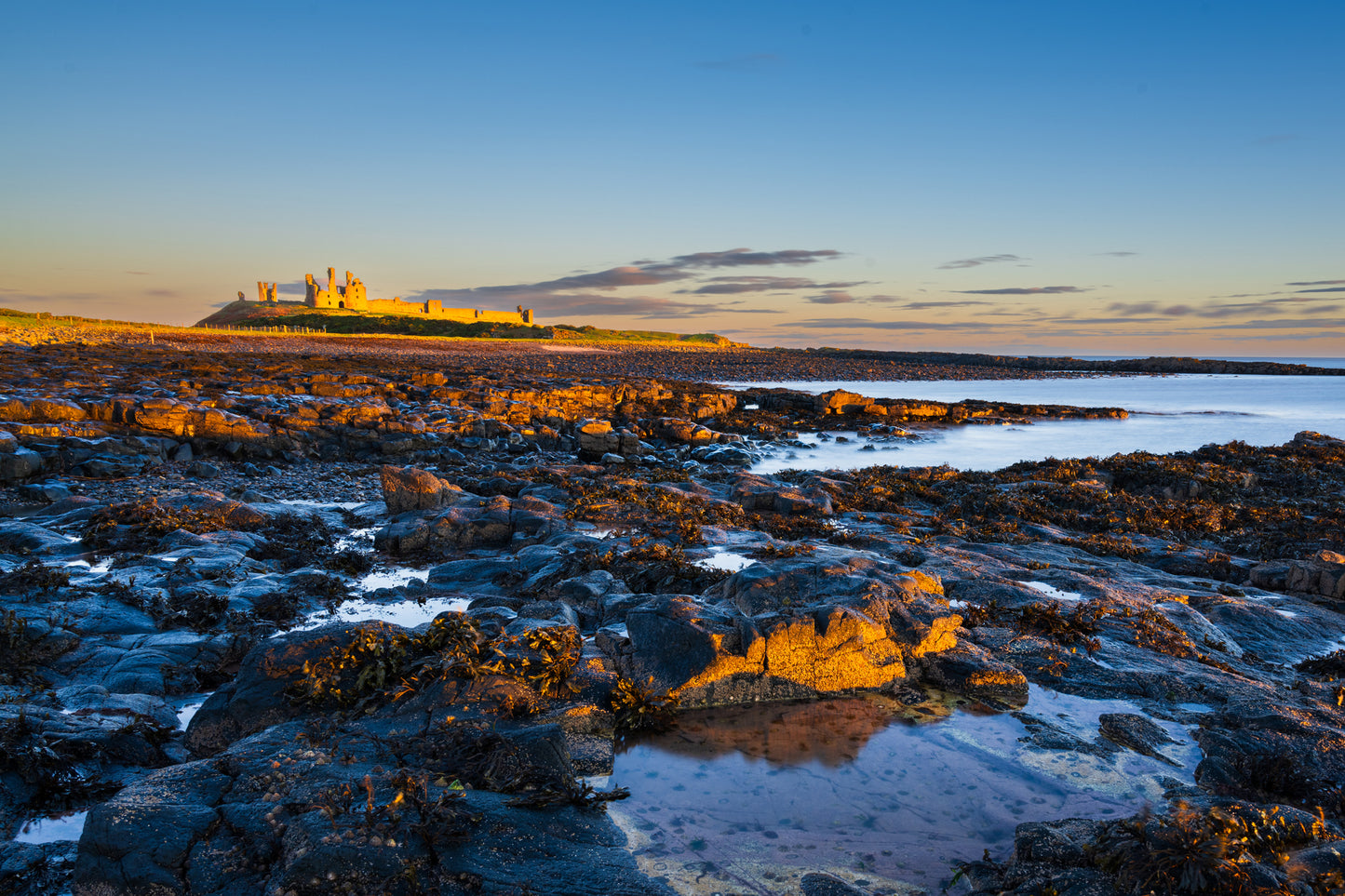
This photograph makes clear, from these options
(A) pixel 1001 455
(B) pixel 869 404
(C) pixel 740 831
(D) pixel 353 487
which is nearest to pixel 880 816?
(C) pixel 740 831

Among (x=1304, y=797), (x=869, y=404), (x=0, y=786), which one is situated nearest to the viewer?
(x=0, y=786)

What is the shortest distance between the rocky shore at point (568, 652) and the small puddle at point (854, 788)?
15 centimetres

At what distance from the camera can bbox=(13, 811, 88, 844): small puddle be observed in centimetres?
480

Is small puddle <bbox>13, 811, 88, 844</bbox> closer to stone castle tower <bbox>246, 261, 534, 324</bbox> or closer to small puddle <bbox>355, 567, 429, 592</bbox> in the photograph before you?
small puddle <bbox>355, 567, 429, 592</bbox>

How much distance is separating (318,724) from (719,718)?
389 centimetres

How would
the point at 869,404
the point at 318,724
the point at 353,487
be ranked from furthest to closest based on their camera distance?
the point at 869,404, the point at 353,487, the point at 318,724

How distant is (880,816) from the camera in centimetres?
564

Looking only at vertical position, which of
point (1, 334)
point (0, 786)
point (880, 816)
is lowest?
point (880, 816)

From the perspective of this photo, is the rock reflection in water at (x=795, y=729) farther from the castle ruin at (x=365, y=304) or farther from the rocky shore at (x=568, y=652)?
the castle ruin at (x=365, y=304)

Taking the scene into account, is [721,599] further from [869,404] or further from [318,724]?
[869,404]

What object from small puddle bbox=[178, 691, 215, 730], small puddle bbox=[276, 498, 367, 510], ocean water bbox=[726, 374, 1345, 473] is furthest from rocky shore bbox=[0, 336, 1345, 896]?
ocean water bbox=[726, 374, 1345, 473]

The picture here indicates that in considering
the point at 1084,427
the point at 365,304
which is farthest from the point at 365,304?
the point at 1084,427

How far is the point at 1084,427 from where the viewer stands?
132 ft

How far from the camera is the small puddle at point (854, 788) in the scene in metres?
5.07
